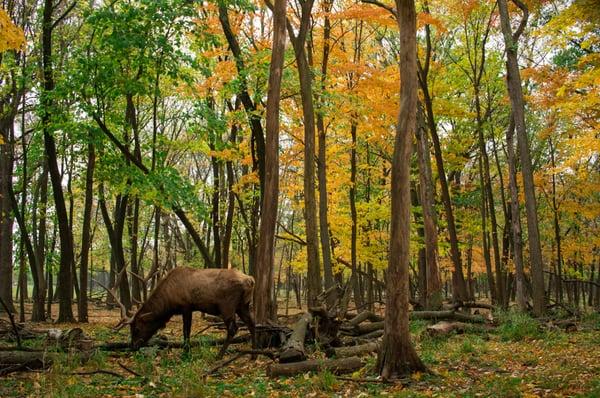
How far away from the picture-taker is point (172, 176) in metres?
14.3

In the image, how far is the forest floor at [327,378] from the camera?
21.3ft

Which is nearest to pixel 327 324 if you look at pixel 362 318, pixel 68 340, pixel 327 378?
pixel 362 318

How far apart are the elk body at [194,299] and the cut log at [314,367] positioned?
97.9 inches

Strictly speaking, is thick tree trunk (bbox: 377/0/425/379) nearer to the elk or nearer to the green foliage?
the elk

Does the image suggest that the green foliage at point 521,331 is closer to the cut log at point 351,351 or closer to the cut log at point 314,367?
the cut log at point 351,351

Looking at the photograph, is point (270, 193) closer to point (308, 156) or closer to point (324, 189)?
point (308, 156)

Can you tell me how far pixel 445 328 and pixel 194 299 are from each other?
617cm

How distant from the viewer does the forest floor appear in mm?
6488

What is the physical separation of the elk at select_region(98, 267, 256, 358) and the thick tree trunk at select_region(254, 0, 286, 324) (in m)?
0.50

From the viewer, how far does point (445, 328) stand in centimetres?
1252

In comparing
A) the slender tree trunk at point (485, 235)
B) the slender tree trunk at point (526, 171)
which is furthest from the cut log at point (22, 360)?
the slender tree trunk at point (485, 235)

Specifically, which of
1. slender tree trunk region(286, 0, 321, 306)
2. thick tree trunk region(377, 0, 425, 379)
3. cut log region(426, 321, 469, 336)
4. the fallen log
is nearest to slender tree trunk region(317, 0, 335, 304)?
slender tree trunk region(286, 0, 321, 306)

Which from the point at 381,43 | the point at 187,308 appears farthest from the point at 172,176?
the point at 381,43

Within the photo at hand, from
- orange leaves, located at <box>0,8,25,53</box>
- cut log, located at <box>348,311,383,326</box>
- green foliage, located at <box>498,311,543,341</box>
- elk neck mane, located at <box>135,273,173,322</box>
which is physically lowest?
green foliage, located at <box>498,311,543,341</box>
